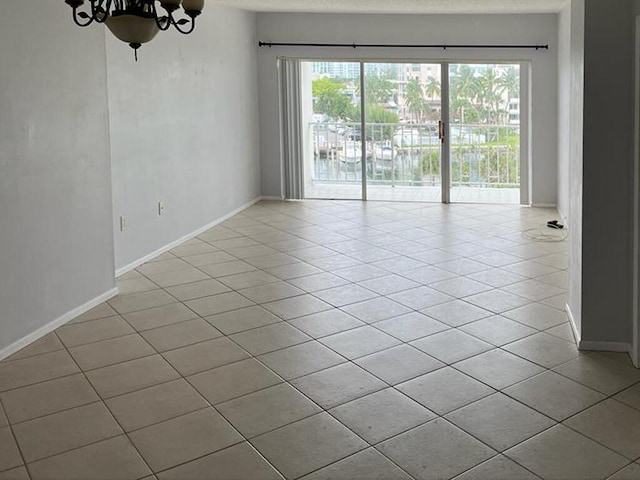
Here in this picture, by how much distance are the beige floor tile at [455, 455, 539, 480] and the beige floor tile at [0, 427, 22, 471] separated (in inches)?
62.6

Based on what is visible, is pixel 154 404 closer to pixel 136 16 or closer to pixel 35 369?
pixel 35 369

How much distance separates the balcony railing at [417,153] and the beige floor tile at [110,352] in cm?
529

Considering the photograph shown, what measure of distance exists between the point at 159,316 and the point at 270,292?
795 mm

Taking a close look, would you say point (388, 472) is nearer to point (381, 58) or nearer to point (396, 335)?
point (396, 335)

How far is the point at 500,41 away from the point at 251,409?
6.03 m

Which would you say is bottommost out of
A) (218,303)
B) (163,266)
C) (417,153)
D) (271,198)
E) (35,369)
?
(35,369)

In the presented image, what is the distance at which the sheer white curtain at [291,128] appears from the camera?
8203mm

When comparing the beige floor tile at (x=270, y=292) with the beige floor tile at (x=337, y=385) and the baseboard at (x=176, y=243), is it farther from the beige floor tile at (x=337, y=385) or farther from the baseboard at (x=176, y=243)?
the beige floor tile at (x=337, y=385)

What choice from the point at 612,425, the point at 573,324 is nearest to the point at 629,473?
the point at 612,425

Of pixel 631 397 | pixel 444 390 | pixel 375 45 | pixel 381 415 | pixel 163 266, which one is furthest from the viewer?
pixel 375 45

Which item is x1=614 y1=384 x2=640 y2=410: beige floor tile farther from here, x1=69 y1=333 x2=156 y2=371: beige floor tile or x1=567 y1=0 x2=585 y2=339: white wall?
x1=69 y1=333 x2=156 y2=371: beige floor tile

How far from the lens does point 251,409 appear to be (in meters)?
2.96

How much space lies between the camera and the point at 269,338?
3822mm

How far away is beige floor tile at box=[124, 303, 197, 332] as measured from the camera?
409 cm
